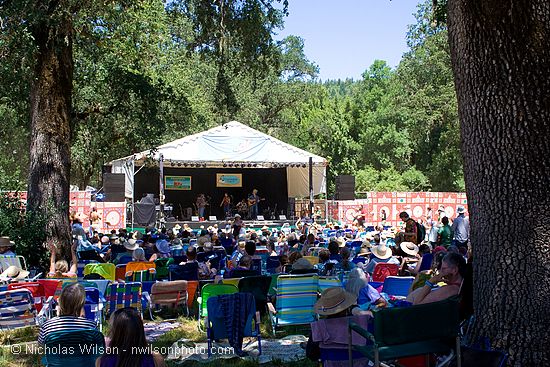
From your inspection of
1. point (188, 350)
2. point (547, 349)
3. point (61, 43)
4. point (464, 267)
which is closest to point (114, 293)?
point (188, 350)

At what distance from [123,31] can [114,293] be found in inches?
302

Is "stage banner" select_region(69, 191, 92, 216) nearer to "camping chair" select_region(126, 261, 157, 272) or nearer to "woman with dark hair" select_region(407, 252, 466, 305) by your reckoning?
"camping chair" select_region(126, 261, 157, 272)

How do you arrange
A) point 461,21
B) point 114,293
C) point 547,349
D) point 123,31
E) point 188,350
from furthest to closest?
point 123,31
point 114,293
point 188,350
point 461,21
point 547,349

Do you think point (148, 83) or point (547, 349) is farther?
Answer: point (148, 83)

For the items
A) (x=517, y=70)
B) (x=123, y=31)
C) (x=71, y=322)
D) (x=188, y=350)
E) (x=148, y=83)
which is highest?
(x=123, y=31)

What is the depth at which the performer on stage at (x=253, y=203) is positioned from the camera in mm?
28109

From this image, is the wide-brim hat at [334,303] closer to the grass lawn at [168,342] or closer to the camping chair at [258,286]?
the grass lawn at [168,342]

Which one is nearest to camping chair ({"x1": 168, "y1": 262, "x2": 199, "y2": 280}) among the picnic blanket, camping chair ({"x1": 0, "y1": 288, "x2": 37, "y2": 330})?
the picnic blanket

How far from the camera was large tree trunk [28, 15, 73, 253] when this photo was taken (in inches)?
428

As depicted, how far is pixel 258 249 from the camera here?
35.7 feet

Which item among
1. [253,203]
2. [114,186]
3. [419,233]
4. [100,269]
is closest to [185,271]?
[100,269]

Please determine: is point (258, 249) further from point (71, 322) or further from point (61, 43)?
point (71, 322)

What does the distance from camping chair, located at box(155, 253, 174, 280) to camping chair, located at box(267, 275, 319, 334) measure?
9.38 ft

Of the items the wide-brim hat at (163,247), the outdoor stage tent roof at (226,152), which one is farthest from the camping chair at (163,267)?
the outdoor stage tent roof at (226,152)
